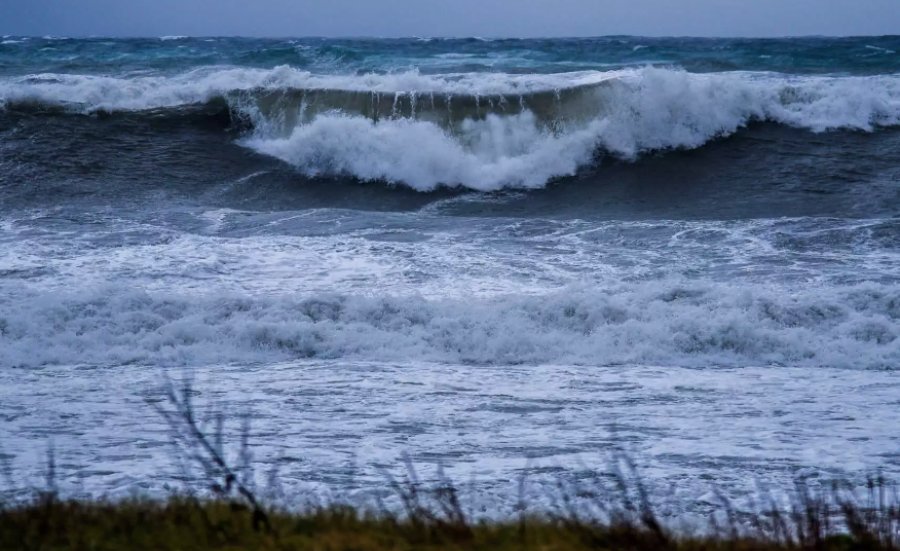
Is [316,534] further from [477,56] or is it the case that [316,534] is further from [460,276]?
[477,56]

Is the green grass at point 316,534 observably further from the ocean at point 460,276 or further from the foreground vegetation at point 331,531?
the ocean at point 460,276

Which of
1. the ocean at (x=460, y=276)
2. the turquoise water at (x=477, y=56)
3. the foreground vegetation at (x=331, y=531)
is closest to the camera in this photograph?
the foreground vegetation at (x=331, y=531)

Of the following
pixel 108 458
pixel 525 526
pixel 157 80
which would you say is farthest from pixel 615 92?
pixel 525 526

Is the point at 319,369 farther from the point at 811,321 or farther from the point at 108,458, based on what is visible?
the point at 811,321

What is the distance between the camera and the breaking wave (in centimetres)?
810

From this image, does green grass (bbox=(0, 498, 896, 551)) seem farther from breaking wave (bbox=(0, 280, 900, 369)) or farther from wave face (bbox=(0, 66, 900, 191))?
wave face (bbox=(0, 66, 900, 191))

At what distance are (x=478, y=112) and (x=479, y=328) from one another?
12.7 meters

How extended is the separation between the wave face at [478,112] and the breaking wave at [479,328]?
26.7 feet

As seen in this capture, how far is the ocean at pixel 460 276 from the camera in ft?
19.3

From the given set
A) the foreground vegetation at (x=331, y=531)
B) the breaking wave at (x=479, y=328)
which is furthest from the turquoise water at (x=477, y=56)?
the foreground vegetation at (x=331, y=531)

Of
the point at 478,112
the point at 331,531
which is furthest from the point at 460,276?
the point at 478,112

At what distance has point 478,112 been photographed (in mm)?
20656

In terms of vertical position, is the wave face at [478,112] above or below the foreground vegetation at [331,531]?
above

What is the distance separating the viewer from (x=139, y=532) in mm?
3246
